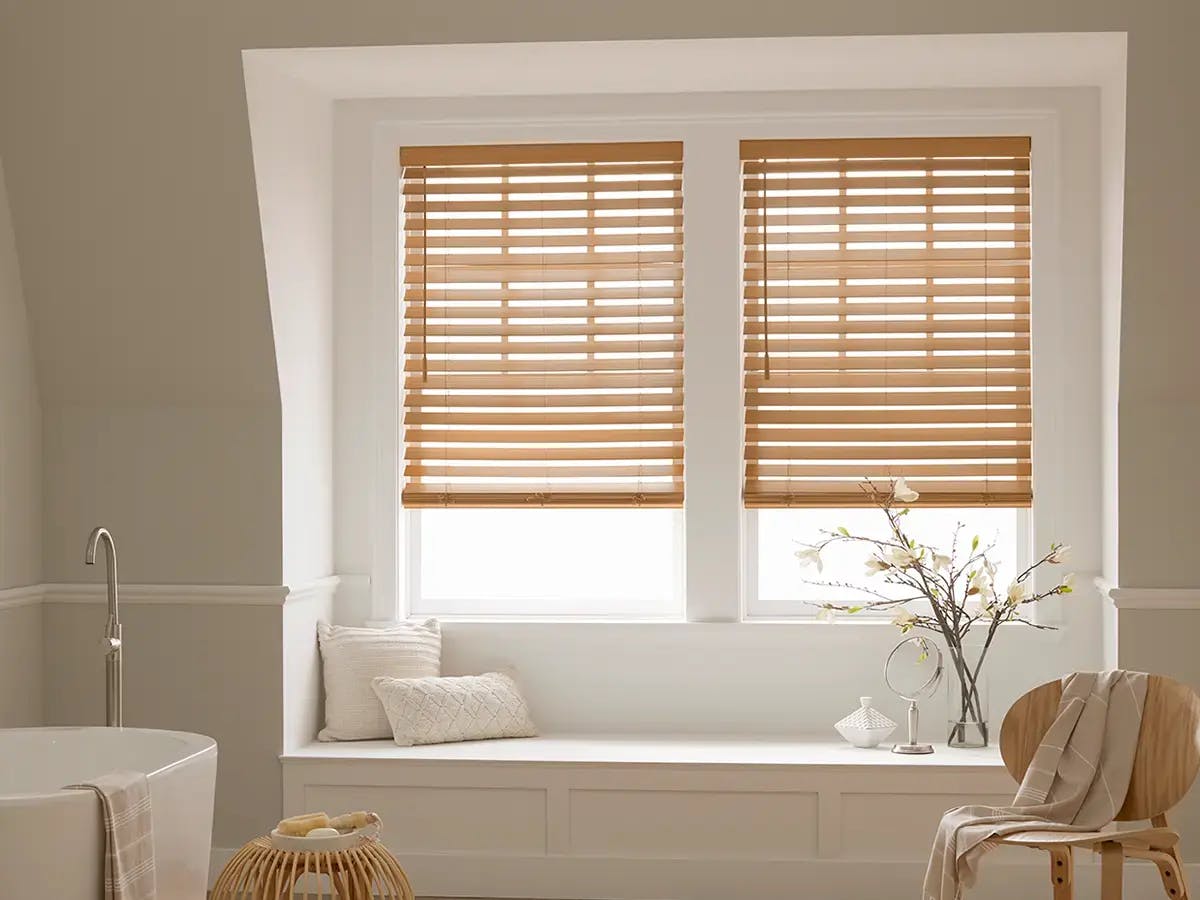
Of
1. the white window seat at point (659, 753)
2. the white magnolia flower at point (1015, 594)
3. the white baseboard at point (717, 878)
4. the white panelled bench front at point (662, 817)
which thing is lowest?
the white baseboard at point (717, 878)

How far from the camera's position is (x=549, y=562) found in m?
4.50

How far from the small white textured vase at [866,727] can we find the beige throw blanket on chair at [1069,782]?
2.24 ft

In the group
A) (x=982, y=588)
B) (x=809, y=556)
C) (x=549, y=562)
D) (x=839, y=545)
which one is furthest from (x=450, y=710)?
(x=982, y=588)

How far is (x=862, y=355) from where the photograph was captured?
433 centimetres

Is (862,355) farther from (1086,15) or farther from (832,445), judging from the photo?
(1086,15)

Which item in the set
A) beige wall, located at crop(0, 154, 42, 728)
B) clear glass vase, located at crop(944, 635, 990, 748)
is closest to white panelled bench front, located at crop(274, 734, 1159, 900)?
clear glass vase, located at crop(944, 635, 990, 748)

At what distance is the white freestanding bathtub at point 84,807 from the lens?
2682 millimetres

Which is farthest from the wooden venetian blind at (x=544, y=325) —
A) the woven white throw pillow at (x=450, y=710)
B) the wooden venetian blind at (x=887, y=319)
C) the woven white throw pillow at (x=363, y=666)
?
the woven white throw pillow at (x=450, y=710)

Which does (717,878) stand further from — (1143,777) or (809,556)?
(1143,777)

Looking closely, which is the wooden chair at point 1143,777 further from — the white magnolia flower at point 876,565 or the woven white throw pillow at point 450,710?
the woven white throw pillow at point 450,710

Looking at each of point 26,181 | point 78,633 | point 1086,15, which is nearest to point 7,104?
point 26,181

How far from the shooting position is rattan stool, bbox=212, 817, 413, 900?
3.11m

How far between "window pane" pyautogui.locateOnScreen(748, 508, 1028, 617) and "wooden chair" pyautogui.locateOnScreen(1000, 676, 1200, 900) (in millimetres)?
901

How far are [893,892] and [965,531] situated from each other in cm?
A: 115
